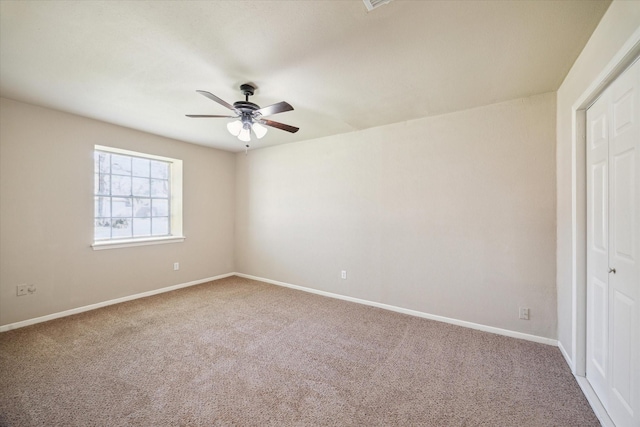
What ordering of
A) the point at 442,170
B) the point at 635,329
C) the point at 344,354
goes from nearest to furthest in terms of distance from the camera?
the point at 635,329 → the point at 344,354 → the point at 442,170

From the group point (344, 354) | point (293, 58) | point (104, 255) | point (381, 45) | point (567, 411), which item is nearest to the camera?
point (567, 411)

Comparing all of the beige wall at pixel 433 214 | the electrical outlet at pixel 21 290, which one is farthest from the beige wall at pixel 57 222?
the beige wall at pixel 433 214

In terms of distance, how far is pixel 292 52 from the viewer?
1.98 metres

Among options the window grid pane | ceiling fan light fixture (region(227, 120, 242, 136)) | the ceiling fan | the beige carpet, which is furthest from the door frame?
A: the window grid pane

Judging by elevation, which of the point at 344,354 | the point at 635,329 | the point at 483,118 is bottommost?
the point at 344,354

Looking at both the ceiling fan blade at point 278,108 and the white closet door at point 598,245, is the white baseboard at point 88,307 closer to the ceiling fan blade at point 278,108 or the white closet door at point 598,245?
the ceiling fan blade at point 278,108

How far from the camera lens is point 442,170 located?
315 centimetres

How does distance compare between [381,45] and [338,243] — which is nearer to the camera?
[381,45]

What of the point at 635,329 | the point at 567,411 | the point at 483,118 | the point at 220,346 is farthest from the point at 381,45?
the point at 220,346

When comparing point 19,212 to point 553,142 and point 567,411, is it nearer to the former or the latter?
point 567,411

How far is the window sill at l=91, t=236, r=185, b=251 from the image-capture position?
3.55 m

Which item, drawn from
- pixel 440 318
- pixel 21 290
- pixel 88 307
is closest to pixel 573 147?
pixel 440 318

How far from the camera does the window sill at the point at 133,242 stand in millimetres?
3547

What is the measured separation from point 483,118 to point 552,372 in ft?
8.17
